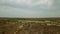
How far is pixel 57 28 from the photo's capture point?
16891mm

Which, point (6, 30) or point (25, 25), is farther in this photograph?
point (25, 25)

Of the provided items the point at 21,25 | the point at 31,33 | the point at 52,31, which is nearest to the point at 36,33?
the point at 31,33

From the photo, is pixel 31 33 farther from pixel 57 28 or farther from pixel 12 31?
pixel 57 28

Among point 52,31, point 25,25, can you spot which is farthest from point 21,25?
point 52,31

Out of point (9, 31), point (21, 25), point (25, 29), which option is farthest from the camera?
point (21, 25)

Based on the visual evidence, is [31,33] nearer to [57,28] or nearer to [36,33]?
[36,33]

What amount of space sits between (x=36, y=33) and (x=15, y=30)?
2183 mm

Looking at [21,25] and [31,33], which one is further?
[21,25]

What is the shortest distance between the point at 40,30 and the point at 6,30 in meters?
3.49

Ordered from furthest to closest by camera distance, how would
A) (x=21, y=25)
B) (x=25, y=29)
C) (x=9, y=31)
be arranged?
1. (x=21, y=25)
2. (x=25, y=29)
3. (x=9, y=31)

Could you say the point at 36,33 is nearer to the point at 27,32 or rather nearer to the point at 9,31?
the point at 27,32

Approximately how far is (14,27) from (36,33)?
8.80 ft

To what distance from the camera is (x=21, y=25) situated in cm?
1792

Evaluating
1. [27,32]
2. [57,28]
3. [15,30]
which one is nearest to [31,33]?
[27,32]
